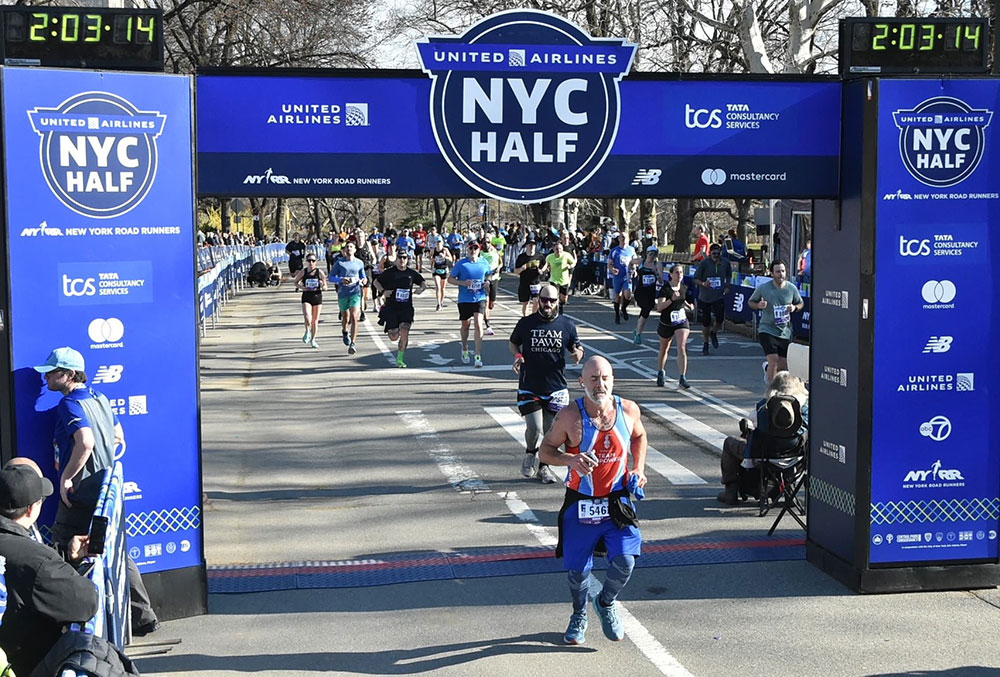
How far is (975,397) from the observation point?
9.19 m

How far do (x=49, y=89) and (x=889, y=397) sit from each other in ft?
20.0

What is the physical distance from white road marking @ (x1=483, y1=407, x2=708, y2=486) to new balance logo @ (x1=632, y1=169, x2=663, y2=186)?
423 centimetres

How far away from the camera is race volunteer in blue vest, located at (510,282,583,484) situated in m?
12.1

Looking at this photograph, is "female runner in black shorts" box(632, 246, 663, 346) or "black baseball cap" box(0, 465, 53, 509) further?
"female runner in black shorts" box(632, 246, 663, 346)

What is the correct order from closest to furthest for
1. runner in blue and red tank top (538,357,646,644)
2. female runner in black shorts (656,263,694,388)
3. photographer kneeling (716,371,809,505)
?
runner in blue and red tank top (538,357,646,644)
photographer kneeling (716,371,809,505)
female runner in black shorts (656,263,694,388)

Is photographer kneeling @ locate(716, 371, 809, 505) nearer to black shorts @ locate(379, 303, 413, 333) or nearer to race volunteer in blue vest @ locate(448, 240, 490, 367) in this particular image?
race volunteer in blue vest @ locate(448, 240, 490, 367)

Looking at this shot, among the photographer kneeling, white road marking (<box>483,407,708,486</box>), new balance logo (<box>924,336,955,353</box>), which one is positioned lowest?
white road marking (<box>483,407,708,486</box>)

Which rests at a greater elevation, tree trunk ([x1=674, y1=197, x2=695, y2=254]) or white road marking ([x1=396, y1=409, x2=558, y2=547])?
tree trunk ([x1=674, y1=197, x2=695, y2=254])

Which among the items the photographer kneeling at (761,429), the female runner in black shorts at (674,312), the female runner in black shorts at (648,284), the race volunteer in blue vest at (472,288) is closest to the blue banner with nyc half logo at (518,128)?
the photographer kneeling at (761,429)

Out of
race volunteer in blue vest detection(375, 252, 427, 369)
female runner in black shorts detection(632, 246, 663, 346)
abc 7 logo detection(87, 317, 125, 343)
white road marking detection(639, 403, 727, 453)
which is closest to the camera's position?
abc 7 logo detection(87, 317, 125, 343)

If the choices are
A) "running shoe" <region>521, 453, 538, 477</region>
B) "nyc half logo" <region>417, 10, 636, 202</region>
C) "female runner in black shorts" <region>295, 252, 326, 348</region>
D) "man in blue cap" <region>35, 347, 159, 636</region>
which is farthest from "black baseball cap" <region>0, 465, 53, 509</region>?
"female runner in black shorts" <region>295, 252, 326, 348</region>

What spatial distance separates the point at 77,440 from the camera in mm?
7582

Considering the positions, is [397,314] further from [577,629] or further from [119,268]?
[577,629]

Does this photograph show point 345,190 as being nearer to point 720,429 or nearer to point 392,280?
point 720,429
